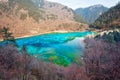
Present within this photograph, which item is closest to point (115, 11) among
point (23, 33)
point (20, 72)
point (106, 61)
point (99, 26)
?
point (99, 26)

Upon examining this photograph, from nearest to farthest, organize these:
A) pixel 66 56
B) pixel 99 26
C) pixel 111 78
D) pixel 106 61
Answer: pixel 111 78 < pixel 106 61 < pixel 66 56 < pixel 99 26

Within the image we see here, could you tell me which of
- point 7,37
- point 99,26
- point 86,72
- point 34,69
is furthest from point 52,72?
point 99,26

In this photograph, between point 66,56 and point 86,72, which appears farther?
point 66,56

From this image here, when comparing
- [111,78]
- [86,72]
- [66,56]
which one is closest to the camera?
[111,78]

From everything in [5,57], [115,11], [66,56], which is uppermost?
[115,11]

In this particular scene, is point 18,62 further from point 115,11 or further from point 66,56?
point 115,11

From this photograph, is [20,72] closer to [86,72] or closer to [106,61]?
[86,72]

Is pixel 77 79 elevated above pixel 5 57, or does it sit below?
below

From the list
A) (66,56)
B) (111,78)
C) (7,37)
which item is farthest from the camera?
(66,56)

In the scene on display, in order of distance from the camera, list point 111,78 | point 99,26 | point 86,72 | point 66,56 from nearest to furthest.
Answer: point 111,78
point 86,72
point 66,56
point 99,26
